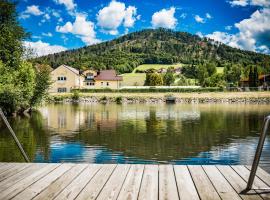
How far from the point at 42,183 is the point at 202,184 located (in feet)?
Answer: 8.59

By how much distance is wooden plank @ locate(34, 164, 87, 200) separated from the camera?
5.02 metres

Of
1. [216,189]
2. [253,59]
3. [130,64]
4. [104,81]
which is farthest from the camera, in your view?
[253,59]

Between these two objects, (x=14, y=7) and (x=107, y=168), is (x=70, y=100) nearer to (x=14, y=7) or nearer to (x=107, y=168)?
(x=14, y=7)

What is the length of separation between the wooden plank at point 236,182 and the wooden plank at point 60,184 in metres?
2.67

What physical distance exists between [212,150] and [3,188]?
12.9 m

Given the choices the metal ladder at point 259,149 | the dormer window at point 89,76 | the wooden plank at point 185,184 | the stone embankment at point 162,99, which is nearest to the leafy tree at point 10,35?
the wooden plank at point 185,184

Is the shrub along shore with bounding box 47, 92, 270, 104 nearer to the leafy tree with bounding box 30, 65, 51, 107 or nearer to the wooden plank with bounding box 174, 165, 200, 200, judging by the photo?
the leafy tree with bounding box 30, 65, 51, 107

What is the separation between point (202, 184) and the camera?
219 inches

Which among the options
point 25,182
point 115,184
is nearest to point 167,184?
point 115,184

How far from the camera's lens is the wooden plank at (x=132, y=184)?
16.4 feet

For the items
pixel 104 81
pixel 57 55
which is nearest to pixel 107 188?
pixel 104 81

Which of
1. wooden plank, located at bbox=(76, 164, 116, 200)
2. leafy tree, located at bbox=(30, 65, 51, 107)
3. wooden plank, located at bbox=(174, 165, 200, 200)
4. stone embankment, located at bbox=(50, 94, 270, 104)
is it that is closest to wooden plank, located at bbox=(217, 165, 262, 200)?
wooden plank, located at bbox=(174, 165, 200, 200)

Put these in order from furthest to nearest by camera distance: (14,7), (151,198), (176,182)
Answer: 1. (14,7)
2. (176,182)
3. (151,198)

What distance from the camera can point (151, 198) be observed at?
15.9 feet
